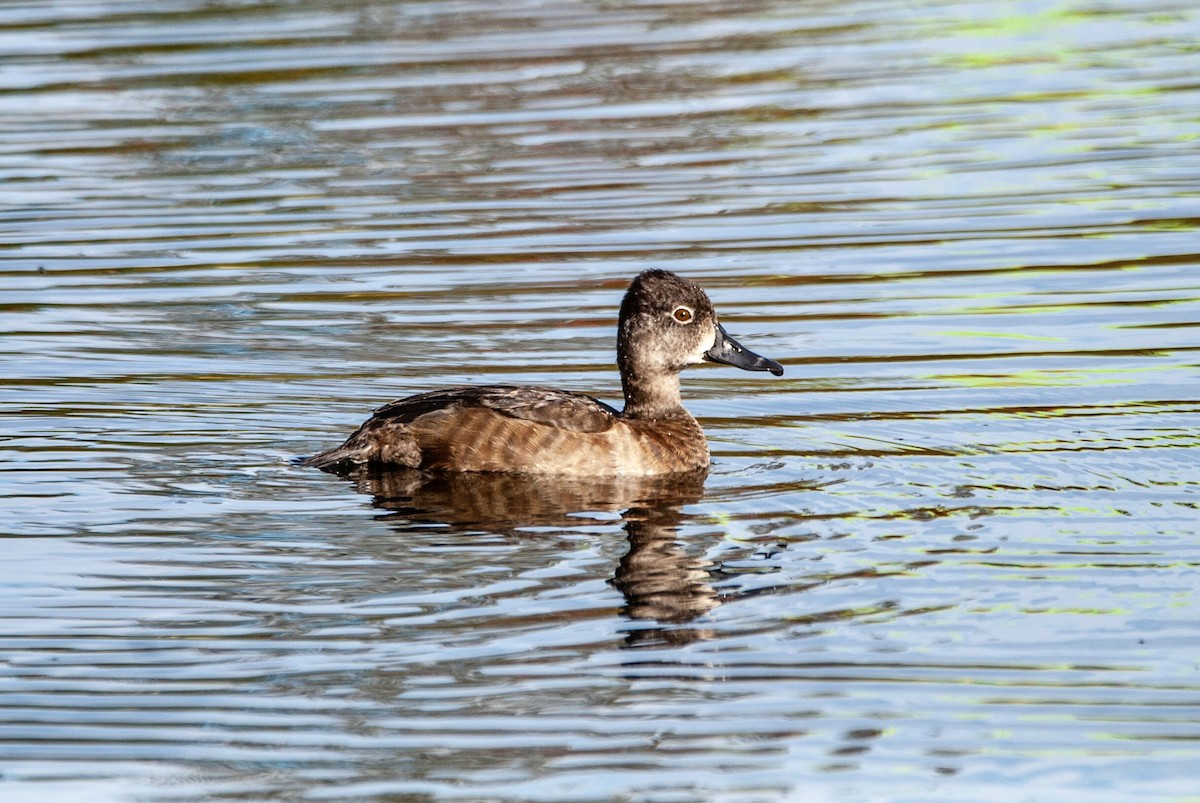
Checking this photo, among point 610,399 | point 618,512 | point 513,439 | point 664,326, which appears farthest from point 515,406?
point 610,399

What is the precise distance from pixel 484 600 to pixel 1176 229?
24.2 ft

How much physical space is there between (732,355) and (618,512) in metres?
1.70

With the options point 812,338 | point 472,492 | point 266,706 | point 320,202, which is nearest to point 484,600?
point 266,706

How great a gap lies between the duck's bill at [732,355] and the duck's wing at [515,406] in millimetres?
888

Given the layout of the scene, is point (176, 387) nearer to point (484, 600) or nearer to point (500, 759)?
point (484, 600)

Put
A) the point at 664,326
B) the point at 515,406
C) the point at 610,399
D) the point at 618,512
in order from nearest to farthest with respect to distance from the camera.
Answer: the point at 618,512 → the point at 515,406 → the point at 664,326 → the point at 610,399

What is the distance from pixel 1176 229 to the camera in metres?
12.9

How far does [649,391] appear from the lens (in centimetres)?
977

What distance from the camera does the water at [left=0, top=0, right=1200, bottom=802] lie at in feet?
19.4

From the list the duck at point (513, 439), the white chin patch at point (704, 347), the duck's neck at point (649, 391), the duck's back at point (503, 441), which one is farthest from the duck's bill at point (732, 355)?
the duck's back at point (503, 441)

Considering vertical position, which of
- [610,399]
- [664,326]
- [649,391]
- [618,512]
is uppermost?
[664,326]

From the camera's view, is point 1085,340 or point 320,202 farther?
point 320,202

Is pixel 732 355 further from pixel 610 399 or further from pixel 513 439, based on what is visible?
pixel 513 439

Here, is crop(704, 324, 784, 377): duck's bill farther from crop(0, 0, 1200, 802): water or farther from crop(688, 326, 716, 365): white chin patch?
crop(0, 0, 1200, 802): water
